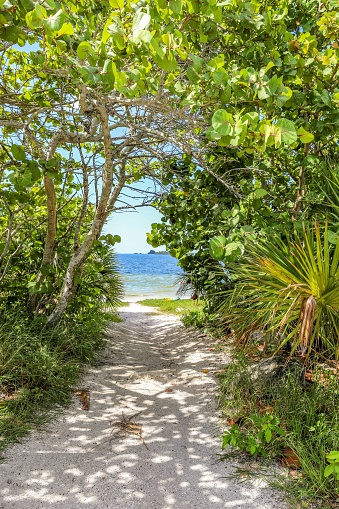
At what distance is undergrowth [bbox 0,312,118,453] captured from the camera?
3.04 meters

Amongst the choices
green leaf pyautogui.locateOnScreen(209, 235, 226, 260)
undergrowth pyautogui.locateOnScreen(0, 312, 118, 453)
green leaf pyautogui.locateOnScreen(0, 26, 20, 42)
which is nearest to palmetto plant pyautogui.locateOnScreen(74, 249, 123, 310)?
undergrowth pyautogui.locateOnScreen(0, 312, 118, 453)

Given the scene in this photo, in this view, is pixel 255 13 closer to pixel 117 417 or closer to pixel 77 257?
pixel 77 257

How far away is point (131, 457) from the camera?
2.68 metres

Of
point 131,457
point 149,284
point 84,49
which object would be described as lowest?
point 149,284

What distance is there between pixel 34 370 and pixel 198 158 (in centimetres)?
275

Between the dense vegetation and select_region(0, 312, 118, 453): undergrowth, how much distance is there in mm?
23

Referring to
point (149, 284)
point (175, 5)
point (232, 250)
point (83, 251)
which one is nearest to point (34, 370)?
point (83, 251)

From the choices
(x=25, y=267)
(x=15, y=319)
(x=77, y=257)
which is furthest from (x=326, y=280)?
(x=25, y=267)

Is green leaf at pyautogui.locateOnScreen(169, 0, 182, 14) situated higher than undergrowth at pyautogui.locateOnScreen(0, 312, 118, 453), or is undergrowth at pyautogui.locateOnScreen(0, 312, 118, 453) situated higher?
→ green leaf at pyautogui.locateOnScreen(169, 0, 182, 14)

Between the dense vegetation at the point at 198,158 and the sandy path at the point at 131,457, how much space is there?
405 mm

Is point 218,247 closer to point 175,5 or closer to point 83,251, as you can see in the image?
point 175,5

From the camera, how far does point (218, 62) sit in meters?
2.18

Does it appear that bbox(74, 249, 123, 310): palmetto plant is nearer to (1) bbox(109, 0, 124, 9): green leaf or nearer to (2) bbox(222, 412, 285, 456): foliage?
(2) bbox(222, 412, 285, 456): foliage

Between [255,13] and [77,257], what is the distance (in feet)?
10.6
